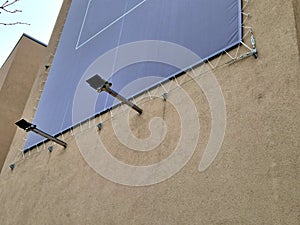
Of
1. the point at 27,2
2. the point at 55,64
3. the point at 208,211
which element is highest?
the point at 55,64

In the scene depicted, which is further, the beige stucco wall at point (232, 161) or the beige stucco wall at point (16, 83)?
the beige stucco wall at point (16, 83)

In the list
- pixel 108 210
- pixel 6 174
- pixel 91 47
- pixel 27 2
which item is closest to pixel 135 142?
pixel 108 210

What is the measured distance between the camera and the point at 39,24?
2.31 metres

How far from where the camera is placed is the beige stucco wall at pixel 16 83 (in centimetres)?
805

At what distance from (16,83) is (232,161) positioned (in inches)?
277

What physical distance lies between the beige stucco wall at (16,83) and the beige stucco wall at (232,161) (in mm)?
4132

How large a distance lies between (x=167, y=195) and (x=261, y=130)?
39.3 inches

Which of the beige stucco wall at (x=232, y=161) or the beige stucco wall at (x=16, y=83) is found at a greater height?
the beige stucco wall at (x=16, y=83)

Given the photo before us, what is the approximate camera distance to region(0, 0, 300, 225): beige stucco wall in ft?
8.19

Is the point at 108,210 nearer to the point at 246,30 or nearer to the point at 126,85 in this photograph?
the point at 126,85

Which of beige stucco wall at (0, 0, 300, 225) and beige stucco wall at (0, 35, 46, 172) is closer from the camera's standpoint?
beige stucco wall at (0, 0, 300, 225)

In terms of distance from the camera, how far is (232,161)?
278cm

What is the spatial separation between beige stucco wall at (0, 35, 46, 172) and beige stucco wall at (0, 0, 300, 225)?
4.13m

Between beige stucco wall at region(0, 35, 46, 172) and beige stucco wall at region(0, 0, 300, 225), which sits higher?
beige stucco wall at region(0, 35, 46, 172)
